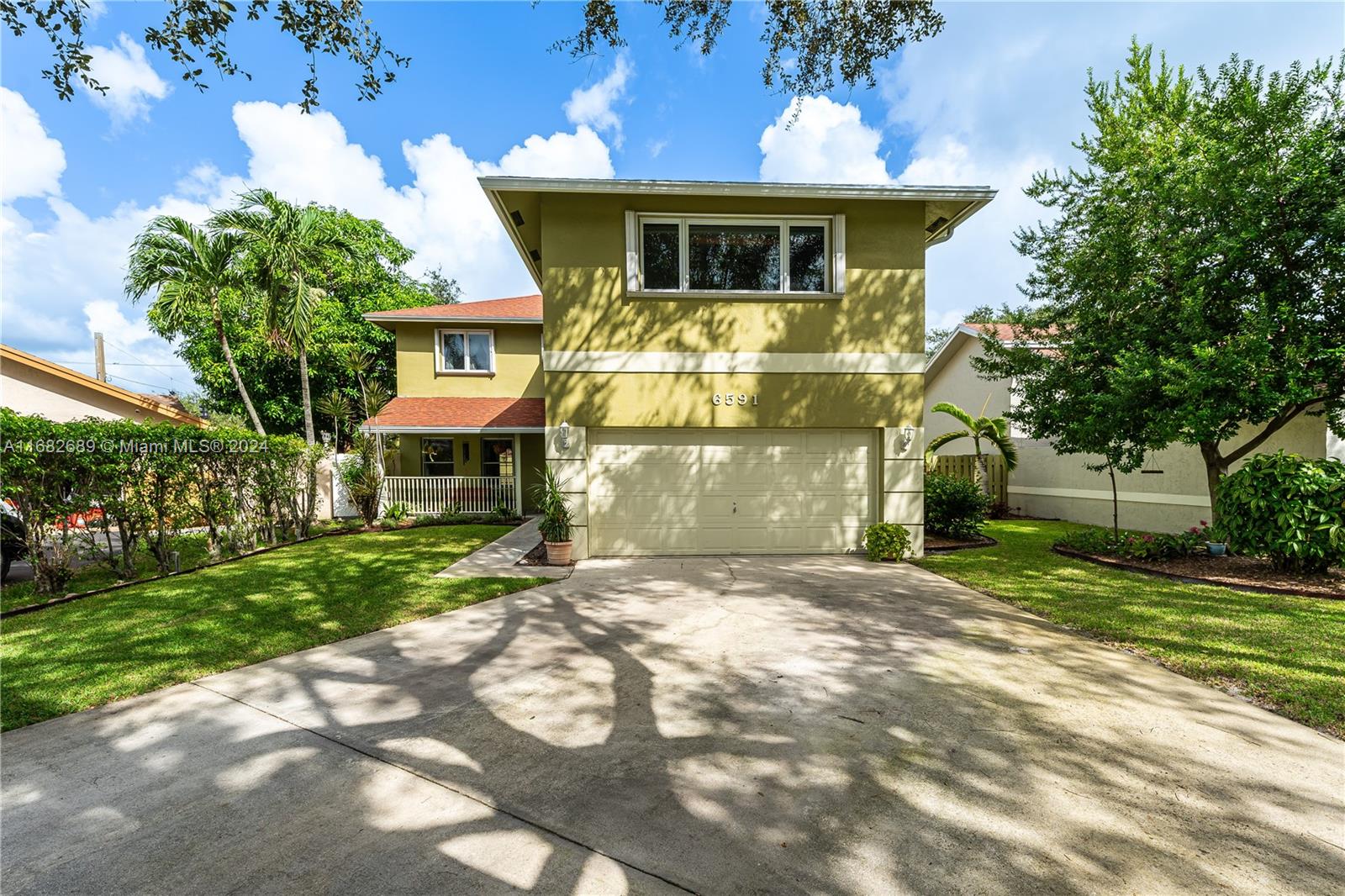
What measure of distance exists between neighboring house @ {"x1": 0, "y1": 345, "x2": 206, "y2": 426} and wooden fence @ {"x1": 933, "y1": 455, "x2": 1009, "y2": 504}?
2272 cm

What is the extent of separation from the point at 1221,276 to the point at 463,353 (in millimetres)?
17264

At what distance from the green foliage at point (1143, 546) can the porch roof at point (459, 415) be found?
12229 millimetres

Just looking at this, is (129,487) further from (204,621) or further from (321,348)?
(321,348)

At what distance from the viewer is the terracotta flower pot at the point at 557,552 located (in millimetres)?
8430

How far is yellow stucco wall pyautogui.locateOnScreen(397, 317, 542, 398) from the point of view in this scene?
1638 centimetres

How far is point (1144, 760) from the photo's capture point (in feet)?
9.82

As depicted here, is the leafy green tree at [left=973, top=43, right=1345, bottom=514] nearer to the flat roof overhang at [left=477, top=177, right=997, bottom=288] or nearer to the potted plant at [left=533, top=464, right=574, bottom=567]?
the flat roof overhang at [left=477, top=177, right=997, bottom=288]

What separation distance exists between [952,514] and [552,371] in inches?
333

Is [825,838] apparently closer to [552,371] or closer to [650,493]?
[650,493]

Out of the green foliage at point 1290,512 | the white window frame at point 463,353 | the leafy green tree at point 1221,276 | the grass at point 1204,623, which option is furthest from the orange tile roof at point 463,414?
the green foliage at point 1290,512

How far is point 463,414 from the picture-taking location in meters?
15.2

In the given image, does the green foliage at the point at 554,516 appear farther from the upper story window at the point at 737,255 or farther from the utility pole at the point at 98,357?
the utility pole at the point at 98,357

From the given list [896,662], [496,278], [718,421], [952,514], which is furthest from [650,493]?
[496,278]

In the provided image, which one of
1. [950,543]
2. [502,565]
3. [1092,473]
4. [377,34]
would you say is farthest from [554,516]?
[1092,473]
